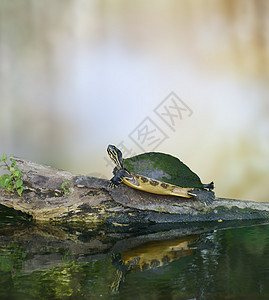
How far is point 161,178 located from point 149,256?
118cm

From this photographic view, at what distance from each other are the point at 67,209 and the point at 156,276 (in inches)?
71.1

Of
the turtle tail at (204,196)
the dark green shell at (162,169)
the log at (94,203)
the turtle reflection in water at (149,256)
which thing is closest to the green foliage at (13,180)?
the log at (94,203)

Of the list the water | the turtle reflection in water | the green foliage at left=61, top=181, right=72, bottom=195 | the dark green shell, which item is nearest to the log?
the green foliage at left=61, top=181, right=72, bottom=195

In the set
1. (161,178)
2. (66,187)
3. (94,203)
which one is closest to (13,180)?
(66,187)

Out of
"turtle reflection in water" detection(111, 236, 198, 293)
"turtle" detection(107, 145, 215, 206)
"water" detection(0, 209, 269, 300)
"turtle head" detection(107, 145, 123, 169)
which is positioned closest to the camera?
"water" detection(0, 209, 269, 300)

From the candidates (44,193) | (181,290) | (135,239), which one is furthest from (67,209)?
(181,290)

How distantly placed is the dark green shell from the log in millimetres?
231

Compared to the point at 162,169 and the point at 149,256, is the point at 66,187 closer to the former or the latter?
the point at 162,169

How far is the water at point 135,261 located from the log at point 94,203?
0.40ft

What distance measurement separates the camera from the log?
3930 mm

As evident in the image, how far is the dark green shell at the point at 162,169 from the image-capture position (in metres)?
3.89

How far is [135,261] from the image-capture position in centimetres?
268

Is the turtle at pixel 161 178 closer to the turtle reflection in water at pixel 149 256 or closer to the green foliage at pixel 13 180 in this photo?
the turtle reflection in water at pixel 149 256

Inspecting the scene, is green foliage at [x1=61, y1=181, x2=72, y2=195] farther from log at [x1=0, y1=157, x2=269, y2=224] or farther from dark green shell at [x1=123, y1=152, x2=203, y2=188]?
dark green shell at [x1=123, y1=152, x2=203, y2=188]
